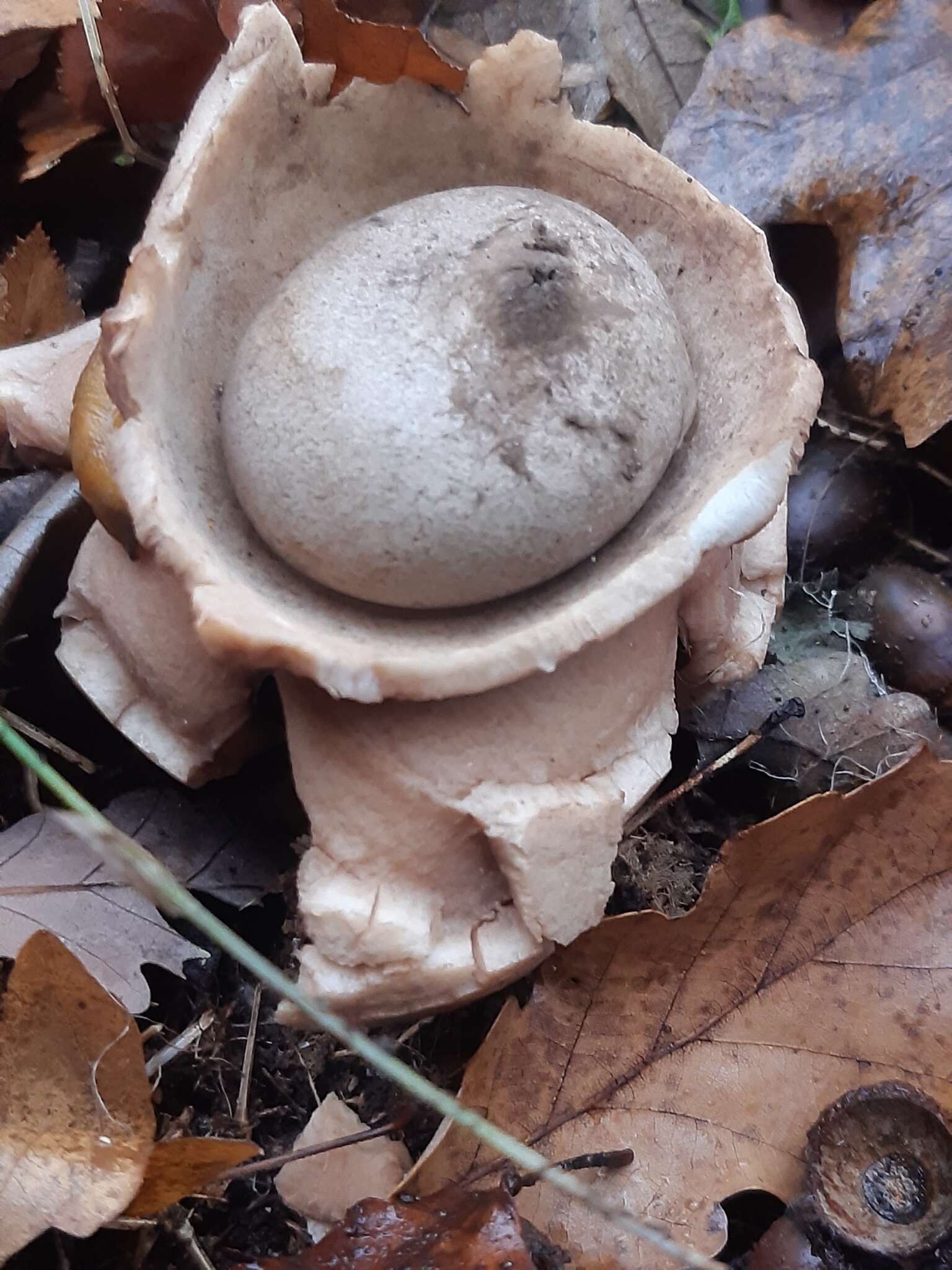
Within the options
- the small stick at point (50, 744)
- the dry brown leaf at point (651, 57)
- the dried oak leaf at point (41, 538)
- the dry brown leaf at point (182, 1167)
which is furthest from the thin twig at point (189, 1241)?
the dry brown leaf at point (651, 57)

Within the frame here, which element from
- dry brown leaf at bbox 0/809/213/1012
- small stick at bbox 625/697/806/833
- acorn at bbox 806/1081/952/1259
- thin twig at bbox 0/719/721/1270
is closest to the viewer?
thin twig at bbox 0/719/721/1270

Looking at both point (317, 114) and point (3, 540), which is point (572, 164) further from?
point (3, 540)

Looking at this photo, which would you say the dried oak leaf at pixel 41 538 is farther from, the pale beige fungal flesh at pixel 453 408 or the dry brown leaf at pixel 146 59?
the dry brown leaf at pixel 146 59

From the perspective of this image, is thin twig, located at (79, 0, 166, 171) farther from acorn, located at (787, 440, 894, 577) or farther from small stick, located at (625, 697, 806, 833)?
small stick, located at (625, 697, 806, 833)

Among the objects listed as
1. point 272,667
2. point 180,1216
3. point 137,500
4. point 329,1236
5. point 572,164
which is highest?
point 572,164

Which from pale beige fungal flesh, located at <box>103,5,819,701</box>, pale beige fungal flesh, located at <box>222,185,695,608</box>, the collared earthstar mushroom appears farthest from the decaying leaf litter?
pale beige fungal flesh, located at <box>222,185,695,608</box>

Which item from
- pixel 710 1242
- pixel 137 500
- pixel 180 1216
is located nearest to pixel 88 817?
pixel 137 500

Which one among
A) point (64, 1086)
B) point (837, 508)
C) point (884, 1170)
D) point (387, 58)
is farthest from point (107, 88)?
point (884, 1170)
